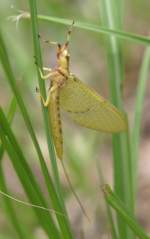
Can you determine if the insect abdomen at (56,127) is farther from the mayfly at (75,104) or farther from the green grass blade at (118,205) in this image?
the green grass blade at (118,205)

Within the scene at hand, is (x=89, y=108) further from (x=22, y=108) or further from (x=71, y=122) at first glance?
(x=71, y=122)

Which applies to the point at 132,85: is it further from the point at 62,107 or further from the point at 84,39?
the point at 62,107

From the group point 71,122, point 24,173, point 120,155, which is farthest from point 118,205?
point 71,122

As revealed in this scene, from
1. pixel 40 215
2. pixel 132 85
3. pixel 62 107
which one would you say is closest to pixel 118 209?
pixel 40 215

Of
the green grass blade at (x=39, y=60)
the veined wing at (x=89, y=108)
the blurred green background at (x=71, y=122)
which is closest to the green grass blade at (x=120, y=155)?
the veined wing at (x=89, y=108)

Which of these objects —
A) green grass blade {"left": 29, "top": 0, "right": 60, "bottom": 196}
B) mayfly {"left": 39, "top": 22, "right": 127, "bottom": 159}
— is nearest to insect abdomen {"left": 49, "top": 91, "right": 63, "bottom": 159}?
mayfly {"left": 39, "top": 22, "right": 127, "bottom": 159}
